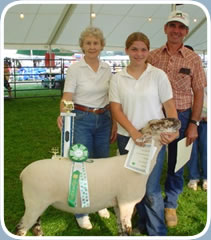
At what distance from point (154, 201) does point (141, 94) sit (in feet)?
2.82

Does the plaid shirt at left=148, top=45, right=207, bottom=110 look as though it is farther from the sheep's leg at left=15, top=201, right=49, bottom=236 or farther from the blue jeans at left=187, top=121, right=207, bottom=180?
the sheep's leg at left=15, top=201, right=49, bottom=236

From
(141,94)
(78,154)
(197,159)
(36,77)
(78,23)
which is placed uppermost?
(78,23)

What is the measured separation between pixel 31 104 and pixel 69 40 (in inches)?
152

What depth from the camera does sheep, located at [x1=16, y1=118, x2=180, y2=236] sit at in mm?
2037

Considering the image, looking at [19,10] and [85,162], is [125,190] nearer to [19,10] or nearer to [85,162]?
[85,162]

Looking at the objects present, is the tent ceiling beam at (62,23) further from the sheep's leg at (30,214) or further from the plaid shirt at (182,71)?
the sheep's leg at (30,214)

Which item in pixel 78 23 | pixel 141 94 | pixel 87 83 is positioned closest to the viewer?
pixel 141 94

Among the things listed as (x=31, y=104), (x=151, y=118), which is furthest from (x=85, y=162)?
(x=31, y=104)

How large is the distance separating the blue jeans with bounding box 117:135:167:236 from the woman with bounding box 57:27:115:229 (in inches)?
9.8

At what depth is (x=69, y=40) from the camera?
39.9 ft

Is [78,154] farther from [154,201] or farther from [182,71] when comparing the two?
[182,71]

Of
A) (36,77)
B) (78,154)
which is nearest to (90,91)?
(78,154)

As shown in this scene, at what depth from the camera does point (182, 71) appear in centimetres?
250

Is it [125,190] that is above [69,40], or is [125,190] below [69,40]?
below
